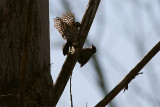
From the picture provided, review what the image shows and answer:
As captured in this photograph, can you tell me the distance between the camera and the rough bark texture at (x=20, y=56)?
70.2 inches

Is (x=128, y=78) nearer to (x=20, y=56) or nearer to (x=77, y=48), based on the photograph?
(x=77, y=48)

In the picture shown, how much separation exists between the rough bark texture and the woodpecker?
44 centimetres

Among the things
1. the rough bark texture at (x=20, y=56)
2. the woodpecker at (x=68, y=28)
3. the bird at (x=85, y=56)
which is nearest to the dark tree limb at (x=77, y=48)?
the rough bark texture at (x=20, y=56)

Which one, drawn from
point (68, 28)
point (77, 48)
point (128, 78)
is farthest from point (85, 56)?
point (128, 78)

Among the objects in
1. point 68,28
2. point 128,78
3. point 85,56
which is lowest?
point 85,56

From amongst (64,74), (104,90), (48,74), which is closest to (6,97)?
(48,74)

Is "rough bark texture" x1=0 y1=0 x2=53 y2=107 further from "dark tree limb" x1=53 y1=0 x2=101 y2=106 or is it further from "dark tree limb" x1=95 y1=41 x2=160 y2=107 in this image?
"dark tree limb" x1=95 y1=41 x2=160 y2=107

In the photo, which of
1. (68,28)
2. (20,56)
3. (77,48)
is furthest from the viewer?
(68,28)

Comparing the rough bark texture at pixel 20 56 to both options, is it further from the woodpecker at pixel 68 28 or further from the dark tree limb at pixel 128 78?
the woodpecker at pixel 68 28

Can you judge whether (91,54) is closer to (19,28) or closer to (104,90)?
(104,90)

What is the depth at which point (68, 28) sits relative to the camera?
9.11 ft

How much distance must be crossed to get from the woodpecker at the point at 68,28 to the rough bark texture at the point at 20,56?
440 millimetres

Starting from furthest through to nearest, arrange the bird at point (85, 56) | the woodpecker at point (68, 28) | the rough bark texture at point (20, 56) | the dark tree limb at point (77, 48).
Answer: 1. the bird at point (85, 56)
2. the woodpecker at point (68, 28)
3. the dark tree limb at point (77, 48)
4. the rough bark texture at point (20, 56)

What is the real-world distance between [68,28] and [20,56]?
3.21ft
